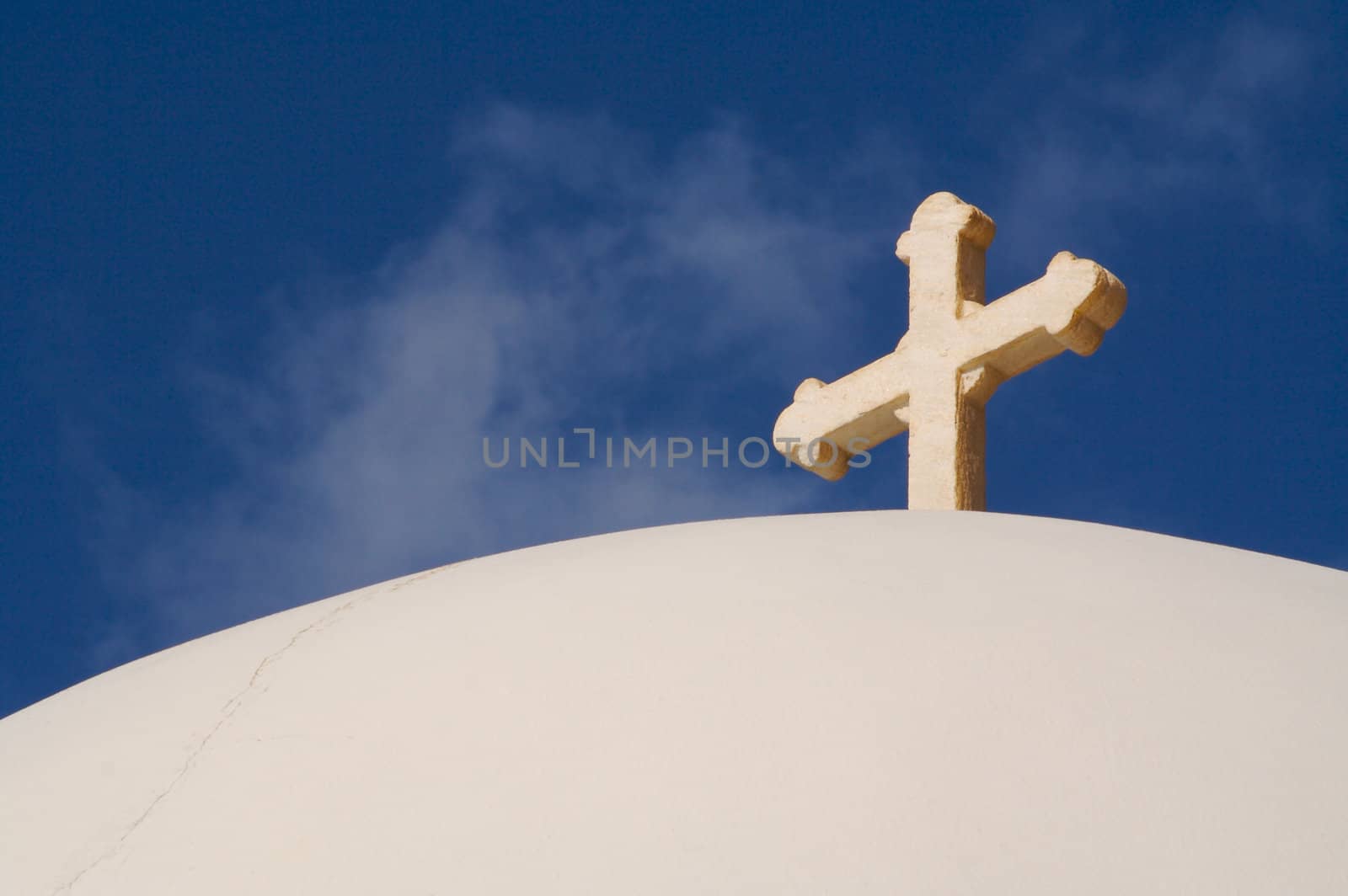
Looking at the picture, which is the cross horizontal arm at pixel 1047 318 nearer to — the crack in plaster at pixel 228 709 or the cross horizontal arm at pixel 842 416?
the cross horizontal arm at pixel 842 416

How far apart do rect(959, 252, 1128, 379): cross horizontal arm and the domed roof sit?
119 cm

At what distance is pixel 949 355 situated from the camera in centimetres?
521

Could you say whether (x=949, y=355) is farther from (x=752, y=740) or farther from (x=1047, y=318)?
(x=752, y=740)

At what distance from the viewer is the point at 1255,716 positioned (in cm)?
303

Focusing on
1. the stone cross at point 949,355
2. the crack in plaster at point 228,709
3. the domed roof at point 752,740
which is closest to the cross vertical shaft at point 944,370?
the stone cross at point 949,355

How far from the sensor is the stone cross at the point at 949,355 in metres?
5.01

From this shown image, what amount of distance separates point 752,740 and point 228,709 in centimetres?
130

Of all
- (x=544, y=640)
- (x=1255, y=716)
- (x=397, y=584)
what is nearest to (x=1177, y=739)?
(x=1255, y=716)

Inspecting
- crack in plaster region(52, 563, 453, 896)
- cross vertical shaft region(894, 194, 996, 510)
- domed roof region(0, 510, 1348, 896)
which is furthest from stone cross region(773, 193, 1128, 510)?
crack in plaster region(52, 563, 453, 896)

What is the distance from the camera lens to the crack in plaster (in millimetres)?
3035

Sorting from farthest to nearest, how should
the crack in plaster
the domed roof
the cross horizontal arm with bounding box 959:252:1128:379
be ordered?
the cross horizontal arm with bounding box 959:252:1128:379, the crack in plaster, the domed roof

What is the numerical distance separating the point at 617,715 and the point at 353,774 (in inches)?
21.4

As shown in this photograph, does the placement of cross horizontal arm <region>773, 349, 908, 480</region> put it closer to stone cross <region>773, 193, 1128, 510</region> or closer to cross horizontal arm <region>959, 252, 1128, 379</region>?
stone cross <region>773, 193, 1128, 510</region>

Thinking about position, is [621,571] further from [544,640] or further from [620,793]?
[620,793]
